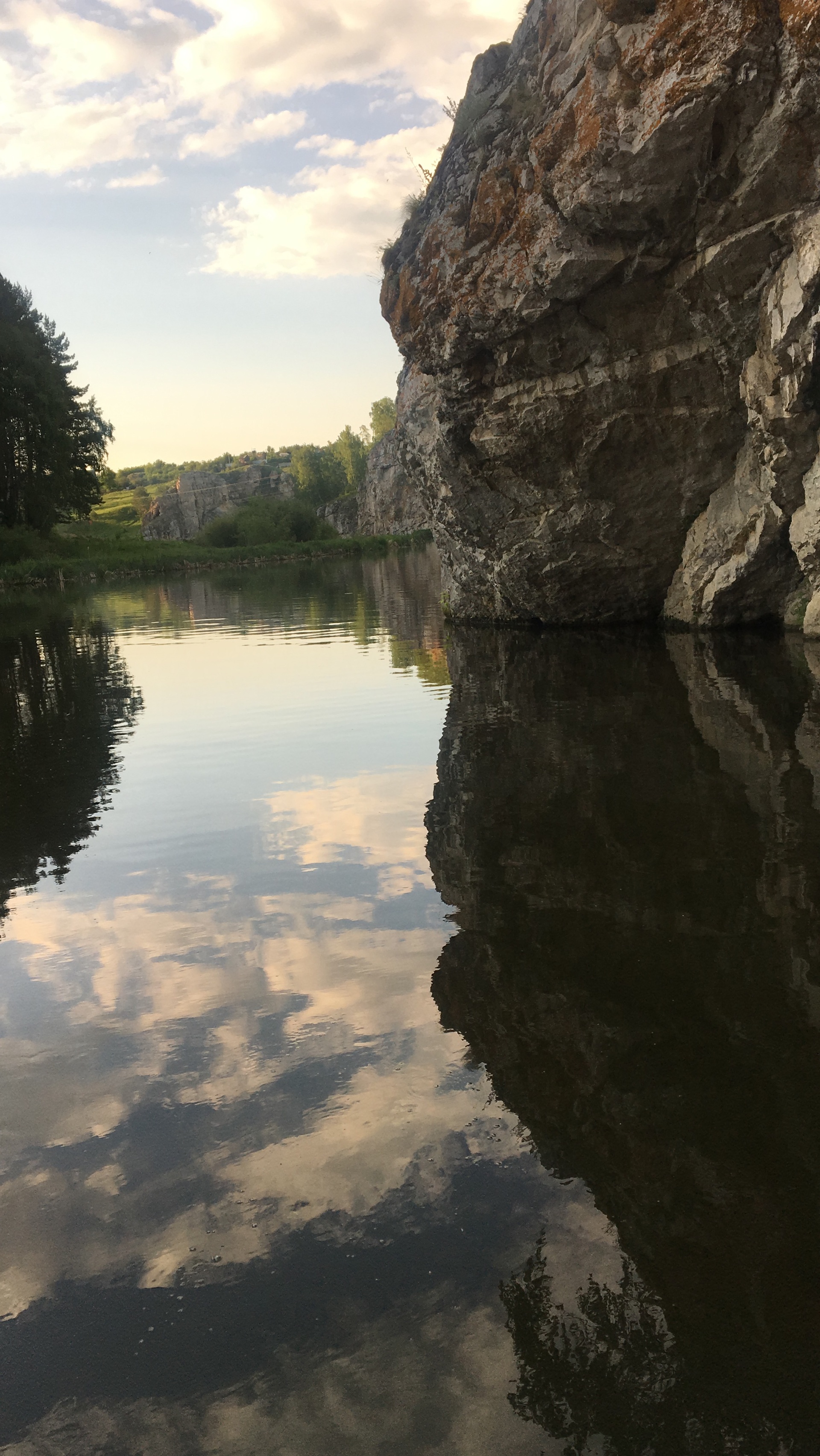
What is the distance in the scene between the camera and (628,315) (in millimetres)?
15883

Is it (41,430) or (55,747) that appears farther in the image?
(41,430)

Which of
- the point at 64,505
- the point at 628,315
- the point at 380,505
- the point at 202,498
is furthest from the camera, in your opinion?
the point at 202,498

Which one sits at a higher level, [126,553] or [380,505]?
[380,505]

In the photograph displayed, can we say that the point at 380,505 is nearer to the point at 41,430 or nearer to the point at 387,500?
the point at 387,500

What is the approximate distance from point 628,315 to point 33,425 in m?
56.5

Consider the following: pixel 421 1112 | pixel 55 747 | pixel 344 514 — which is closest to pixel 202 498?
pixel 344 514

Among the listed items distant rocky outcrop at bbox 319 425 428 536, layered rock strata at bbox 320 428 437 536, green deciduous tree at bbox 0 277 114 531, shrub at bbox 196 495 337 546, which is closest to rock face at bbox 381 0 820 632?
green deciduous tree at bbox 0 277 114 531


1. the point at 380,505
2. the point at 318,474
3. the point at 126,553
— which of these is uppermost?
the point at 318,474

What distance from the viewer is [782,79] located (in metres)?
12.1

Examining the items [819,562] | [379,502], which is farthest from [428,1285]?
[379,502]

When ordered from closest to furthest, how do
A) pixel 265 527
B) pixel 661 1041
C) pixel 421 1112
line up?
pixel 421 1112
pixel 661 1041
pixel 265 527

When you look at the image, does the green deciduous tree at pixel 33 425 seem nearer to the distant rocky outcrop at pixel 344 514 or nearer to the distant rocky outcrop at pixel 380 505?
the distant rocky outcrop at pixel 380 505

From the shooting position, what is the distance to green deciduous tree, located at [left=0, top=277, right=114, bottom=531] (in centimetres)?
6222

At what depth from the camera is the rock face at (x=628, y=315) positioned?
12.7m
